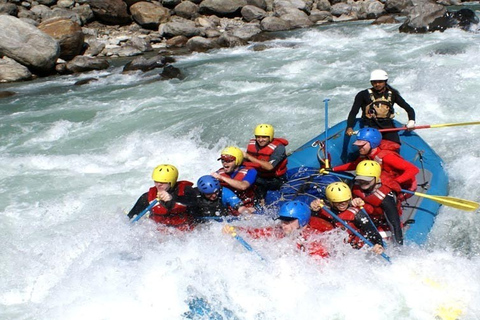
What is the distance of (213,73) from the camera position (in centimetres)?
1243

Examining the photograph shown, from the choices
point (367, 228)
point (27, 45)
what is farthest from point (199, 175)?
point (27, 45)

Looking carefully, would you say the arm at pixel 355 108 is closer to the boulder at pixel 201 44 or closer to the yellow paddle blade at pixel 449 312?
the yellow paddle blade at pixel 449 312

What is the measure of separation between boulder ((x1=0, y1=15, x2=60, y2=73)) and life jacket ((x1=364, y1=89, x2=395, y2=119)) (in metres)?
10.2

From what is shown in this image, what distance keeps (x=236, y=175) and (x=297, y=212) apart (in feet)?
3.61

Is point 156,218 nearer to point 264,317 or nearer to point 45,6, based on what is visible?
point 264,317

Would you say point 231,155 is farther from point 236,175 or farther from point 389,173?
point 389,173

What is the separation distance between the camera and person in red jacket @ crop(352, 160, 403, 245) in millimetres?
4223

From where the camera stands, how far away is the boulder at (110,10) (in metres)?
18.3

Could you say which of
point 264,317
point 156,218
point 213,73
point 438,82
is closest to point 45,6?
point 213,73

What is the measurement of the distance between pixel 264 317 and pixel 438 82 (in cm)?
674

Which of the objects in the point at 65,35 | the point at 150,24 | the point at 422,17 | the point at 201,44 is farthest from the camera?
the point at 150,24

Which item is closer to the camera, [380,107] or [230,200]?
[230,200]

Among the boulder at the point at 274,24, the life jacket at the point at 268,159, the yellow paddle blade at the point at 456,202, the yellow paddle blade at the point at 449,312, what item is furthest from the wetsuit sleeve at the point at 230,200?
the boulder at the point at 274,24

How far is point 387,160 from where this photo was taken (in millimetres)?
4957
